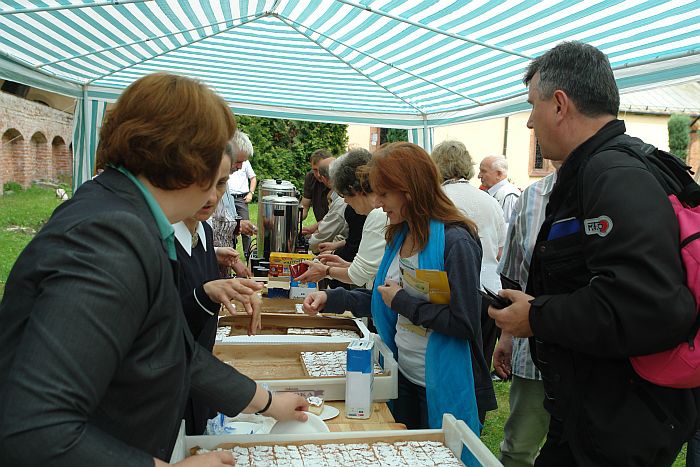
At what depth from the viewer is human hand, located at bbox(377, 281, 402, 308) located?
2.30 metres

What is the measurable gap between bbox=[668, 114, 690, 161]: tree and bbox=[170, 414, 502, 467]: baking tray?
24681 mm

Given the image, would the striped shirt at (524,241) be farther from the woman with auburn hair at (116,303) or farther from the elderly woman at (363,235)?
the woman with auburn hair at (116,303)

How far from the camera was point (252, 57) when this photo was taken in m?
5.37

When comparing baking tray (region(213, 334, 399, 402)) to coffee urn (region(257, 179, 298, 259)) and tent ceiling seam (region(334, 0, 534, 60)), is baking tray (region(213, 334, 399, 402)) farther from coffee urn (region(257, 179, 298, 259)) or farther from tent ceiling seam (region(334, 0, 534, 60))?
coffee urn (region(257, 179, 298, 259))

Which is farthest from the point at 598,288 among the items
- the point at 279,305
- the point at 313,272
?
the point at 279,305

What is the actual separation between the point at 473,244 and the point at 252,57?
149 inches

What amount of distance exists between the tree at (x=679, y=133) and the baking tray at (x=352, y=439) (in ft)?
81.0

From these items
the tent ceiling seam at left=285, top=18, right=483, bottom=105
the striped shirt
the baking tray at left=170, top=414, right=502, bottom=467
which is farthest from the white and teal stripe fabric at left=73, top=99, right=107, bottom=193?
the baking tray at left=170, top=414, right=502, bottom=467

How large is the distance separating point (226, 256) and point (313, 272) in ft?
1.68

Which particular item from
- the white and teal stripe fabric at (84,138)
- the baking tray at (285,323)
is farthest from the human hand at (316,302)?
the white and teal stripe fabric at (84,138)

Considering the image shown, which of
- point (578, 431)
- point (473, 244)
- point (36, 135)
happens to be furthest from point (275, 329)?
point (36, 135)

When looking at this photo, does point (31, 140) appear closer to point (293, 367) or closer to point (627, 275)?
point (293, 367)

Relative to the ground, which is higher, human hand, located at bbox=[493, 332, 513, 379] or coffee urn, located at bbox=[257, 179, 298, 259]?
coffee urn, located at bbox=[257, 179, 298, 259]

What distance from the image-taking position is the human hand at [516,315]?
1.59m
